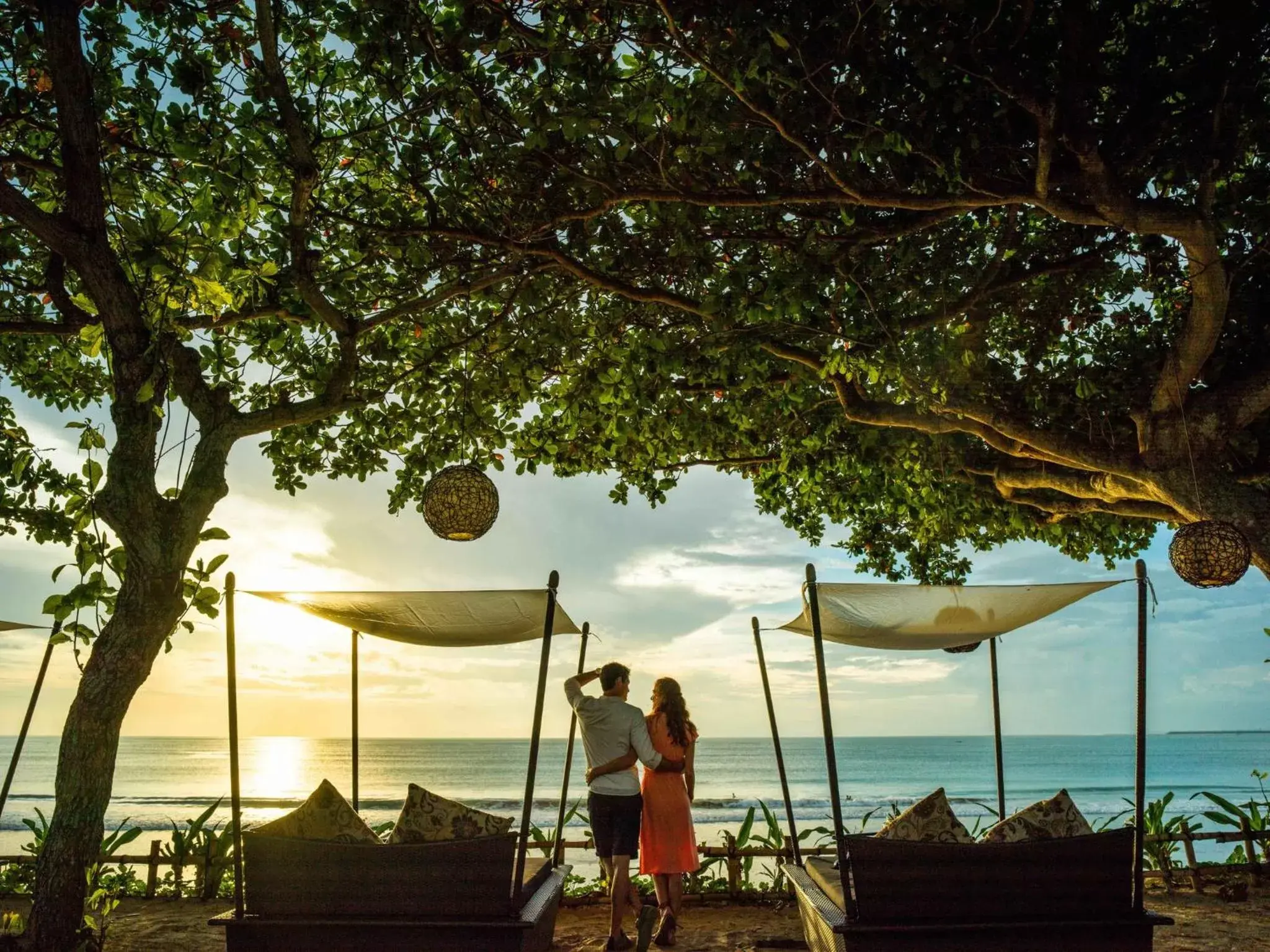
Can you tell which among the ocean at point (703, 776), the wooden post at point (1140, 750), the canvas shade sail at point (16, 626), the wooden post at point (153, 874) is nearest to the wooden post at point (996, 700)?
the wooden post at point (1140, 750)

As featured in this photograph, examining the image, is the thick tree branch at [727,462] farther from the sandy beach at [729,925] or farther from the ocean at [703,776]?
the ocean at [703,776]

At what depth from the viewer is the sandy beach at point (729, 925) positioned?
220 inches

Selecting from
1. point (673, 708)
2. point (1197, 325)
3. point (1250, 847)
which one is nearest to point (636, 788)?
point (673, 708)

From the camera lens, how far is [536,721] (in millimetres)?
4762

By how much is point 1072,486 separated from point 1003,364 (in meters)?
1.30

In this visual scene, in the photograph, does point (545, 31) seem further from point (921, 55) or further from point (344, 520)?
point (344, 520)

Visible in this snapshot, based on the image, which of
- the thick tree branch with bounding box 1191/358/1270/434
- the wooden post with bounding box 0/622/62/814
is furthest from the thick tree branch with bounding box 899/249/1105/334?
the wooden post with bounding box 0/622/62/814

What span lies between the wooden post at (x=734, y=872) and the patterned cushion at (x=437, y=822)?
9.55 ft

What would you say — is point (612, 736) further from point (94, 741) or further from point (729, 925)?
point (94, 741)

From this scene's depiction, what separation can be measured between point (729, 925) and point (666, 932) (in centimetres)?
82

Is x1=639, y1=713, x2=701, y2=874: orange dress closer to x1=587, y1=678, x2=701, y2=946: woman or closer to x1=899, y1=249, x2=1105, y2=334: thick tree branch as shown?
x1=587, y1=678, x2=701, y2=946: woman

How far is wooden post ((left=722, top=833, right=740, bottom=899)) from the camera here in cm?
690

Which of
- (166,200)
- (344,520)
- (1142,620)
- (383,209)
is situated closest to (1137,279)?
(1142,620)

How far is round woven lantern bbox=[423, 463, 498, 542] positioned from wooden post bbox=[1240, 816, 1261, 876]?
6815mm
